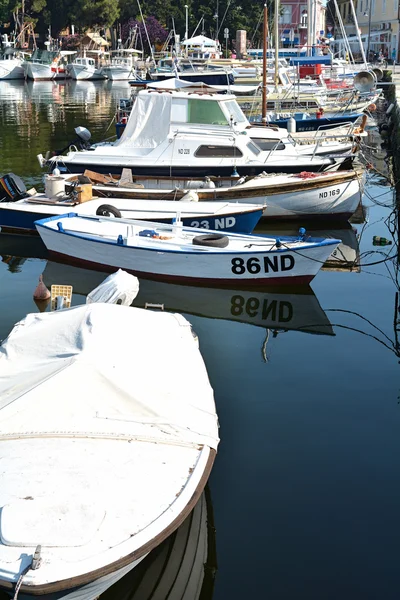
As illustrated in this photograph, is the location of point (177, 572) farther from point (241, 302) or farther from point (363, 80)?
point (363, 80)

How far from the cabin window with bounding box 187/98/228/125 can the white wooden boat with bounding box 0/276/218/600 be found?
11.7m

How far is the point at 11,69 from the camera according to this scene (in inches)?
3095

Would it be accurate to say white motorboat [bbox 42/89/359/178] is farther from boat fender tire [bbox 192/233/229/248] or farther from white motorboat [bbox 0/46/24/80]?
white motorboat [bbox 0/46/24/80]

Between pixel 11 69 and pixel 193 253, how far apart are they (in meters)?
72.2

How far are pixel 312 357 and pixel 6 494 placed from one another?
646cm

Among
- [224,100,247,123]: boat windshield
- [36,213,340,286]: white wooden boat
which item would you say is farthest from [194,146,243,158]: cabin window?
[36,213,340,286]: white wooden boat

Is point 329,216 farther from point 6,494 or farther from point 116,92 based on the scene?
point 116,92

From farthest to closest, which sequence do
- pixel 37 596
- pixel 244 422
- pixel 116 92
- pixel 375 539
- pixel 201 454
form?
pixel 116 92
pixel 244 422
pixel 375 539
pixel 201 454
pixel 37 596

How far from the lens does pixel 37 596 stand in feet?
17.4

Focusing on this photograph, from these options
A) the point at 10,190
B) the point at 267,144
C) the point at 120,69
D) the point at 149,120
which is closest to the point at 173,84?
the point at 267,144

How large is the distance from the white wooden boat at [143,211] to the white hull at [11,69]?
219ft

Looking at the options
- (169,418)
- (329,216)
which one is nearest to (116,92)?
(329,216)

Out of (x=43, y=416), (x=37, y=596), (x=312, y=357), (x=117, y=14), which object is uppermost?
(x=117, y=14)

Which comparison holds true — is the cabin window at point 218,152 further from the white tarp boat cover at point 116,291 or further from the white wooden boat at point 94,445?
the white wooden boat at point 94,445
